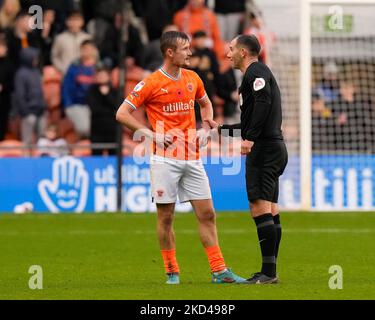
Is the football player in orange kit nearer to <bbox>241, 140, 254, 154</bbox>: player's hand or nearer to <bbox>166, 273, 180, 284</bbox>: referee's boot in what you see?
<bbox>166, 273, 180, 284</bbox>: referee's boot

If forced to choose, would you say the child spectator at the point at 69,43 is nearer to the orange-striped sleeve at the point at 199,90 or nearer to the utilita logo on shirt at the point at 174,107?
the orange-striped sleeve at the point at 199,90

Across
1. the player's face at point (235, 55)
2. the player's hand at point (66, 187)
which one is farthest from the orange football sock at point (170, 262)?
the player's hand at point (66, 187)

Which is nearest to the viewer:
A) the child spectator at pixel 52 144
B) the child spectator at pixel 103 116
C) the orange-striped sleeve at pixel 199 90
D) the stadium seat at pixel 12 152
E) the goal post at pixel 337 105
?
the orange-striped sleeve at pixel 199 90

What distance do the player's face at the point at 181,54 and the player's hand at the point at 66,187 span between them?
987 cm

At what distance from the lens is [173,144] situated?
1058cm

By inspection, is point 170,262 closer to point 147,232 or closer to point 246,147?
point 246,147

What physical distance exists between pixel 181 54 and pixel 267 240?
1.78 m

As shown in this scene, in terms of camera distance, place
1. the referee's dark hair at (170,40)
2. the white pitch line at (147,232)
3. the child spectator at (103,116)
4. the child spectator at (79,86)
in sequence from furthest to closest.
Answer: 1. the child spectator at (79,86)
2. the child spectator at (103,116)
3. the white pitch line at (147,232)
4. the referee's dark hair at (170,40)

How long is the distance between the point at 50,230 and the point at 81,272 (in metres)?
5.24

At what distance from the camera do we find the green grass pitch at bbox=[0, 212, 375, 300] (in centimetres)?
1002

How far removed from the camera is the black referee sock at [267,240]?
10.5 m

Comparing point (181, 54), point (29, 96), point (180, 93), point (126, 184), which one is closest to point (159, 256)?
point (180, 93)

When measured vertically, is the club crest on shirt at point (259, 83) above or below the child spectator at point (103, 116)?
below

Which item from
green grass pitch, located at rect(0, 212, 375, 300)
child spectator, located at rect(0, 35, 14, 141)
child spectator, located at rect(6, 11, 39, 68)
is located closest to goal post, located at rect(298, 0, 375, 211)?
green grass pitch, located at rect(0, 212, 375, 300)
